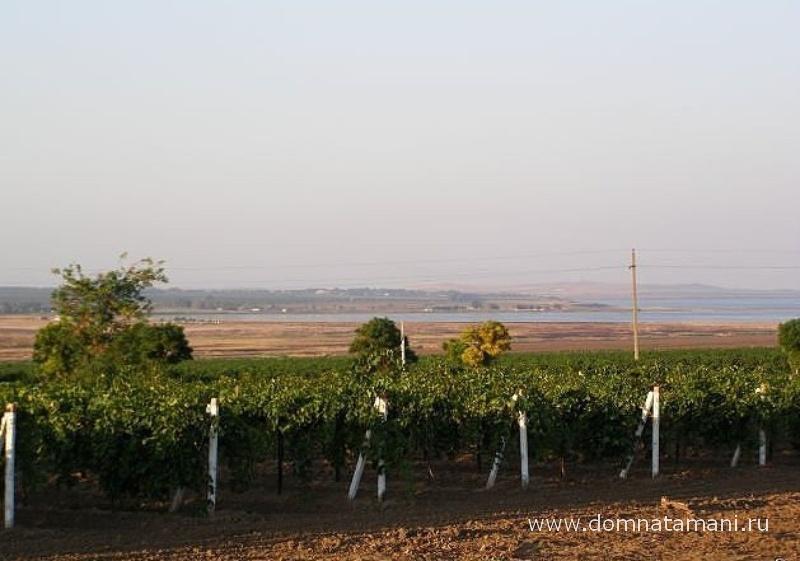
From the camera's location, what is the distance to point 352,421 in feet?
50.6

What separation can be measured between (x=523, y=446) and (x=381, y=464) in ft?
7.98

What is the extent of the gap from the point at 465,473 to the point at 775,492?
16.0 ft

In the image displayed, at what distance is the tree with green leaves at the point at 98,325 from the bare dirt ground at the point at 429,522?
12.4 metres

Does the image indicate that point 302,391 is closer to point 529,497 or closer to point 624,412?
point 529,497

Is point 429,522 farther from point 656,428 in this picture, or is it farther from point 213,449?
point 656,428

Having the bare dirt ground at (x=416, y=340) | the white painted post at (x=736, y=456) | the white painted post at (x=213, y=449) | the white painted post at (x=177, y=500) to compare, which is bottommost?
the bare dirt ground at (x=416, y=340)

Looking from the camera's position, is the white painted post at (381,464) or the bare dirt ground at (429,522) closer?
the bare dirt ground at (429,522)

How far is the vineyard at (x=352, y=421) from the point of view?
13.9 meters

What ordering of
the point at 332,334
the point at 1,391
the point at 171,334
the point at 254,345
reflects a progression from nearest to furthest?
the point at 1,391, the point at 171,334, the point at 254,345, the point at 332,334

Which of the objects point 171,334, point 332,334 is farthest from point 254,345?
point 171,334

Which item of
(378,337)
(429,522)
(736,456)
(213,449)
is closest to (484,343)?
(378,337)

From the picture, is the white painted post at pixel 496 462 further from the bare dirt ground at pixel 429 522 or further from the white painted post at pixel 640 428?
the white painted post at pixel 640 428

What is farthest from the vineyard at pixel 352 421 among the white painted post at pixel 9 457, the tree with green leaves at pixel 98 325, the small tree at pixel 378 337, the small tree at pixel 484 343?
the small tree at pixel 484 343

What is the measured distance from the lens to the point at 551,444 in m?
16.8
